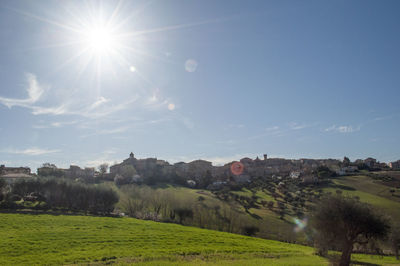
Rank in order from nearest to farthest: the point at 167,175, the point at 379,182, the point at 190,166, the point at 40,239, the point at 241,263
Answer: the point at 241,263
the point at 40,239
the point at 379,182
the point at 167,175
the point at 190,166

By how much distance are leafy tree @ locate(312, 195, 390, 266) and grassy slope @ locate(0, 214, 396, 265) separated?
23.7ft

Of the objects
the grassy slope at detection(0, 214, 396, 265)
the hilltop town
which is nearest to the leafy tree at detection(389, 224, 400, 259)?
the grassy slope at detection(0, 214, 396, 265)

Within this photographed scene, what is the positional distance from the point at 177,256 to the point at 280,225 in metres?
43.6

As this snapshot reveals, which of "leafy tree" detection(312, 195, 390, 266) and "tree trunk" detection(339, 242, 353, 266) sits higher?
"leafy tree" detection(312, 195, 390, 266)

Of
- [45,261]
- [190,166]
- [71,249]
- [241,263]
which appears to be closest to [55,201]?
[71,249]

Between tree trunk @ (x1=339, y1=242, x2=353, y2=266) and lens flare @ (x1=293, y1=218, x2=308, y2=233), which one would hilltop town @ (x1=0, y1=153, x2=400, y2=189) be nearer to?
lens flare @ (x1=293, y1=218, x2=308, y2=233)

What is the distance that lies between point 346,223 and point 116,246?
1109 inches

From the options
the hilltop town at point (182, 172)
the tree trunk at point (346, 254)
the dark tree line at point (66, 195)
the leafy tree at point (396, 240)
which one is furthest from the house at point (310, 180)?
the tree trunk at point (346, 254)

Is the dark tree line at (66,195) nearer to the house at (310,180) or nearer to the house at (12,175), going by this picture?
the house at (12,175)

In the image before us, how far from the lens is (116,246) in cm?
3209

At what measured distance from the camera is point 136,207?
70.8 meters

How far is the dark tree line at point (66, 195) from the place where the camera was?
66.4 meters

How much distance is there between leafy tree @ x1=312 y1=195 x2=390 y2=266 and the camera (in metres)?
23.7

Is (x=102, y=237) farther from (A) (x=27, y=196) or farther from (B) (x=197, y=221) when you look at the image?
(A) (x=27, y=196)
